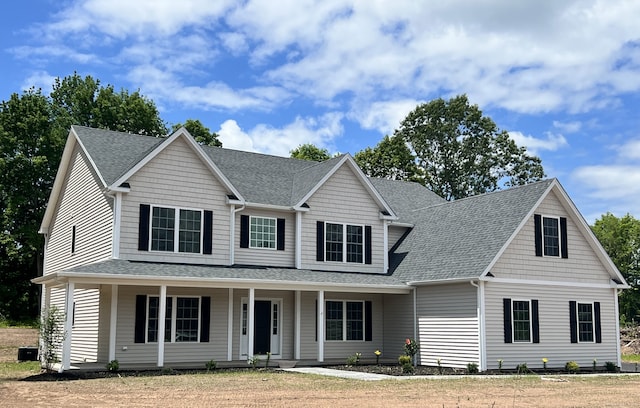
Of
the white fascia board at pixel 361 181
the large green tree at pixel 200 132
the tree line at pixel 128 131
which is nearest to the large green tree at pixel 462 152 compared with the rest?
the tree line at pixel 128 131

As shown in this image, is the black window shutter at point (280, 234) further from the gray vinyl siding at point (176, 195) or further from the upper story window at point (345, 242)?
the gray vinyl siding at point (176, 195)

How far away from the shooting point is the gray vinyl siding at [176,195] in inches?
892

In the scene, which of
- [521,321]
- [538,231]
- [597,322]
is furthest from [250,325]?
[597,322]

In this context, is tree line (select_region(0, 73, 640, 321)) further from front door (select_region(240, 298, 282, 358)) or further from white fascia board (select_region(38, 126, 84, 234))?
front door (select_region(240, 298, 282, 358))

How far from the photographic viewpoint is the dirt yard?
1395cm

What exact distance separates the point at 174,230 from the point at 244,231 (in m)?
2.72

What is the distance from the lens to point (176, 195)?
77.8 ft

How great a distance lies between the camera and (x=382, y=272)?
1089 inches

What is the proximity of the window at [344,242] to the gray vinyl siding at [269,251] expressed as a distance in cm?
145

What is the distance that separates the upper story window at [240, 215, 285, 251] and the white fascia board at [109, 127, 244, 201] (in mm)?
1187

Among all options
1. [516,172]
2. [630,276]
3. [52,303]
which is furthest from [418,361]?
[630,276]

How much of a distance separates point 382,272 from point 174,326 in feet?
28.4

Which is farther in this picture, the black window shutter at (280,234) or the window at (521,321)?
the black window shutter at (280,234)

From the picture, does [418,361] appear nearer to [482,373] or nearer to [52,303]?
[482,373]
